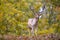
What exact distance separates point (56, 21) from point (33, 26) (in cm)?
834

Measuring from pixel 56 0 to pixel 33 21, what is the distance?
29.3 feet

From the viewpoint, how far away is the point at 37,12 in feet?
55.9

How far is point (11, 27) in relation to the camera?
12.9m

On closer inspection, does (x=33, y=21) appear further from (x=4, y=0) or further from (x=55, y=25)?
(x=55, y=25)

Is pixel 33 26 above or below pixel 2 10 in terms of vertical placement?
below

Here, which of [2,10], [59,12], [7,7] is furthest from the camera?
[7,7]

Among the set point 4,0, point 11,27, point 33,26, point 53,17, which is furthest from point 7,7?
point 33,26

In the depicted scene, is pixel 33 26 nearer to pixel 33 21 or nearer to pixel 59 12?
pixel 33 21

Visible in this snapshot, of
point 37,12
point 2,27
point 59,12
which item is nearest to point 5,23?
point 2,27

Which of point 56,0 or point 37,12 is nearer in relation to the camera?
point 56,0

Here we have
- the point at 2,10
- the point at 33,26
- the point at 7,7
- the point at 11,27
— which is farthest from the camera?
the point at 33,26

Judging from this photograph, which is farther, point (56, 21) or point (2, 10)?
point (2, 10)

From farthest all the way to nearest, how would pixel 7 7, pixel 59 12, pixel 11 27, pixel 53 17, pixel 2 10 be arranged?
1. pixel 11 27
2. pixel 7 7
3. pixel 2 10
4. pixel 53 17
5. pixel 59 12

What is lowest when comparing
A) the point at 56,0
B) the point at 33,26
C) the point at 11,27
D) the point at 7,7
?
the point at 33,26
